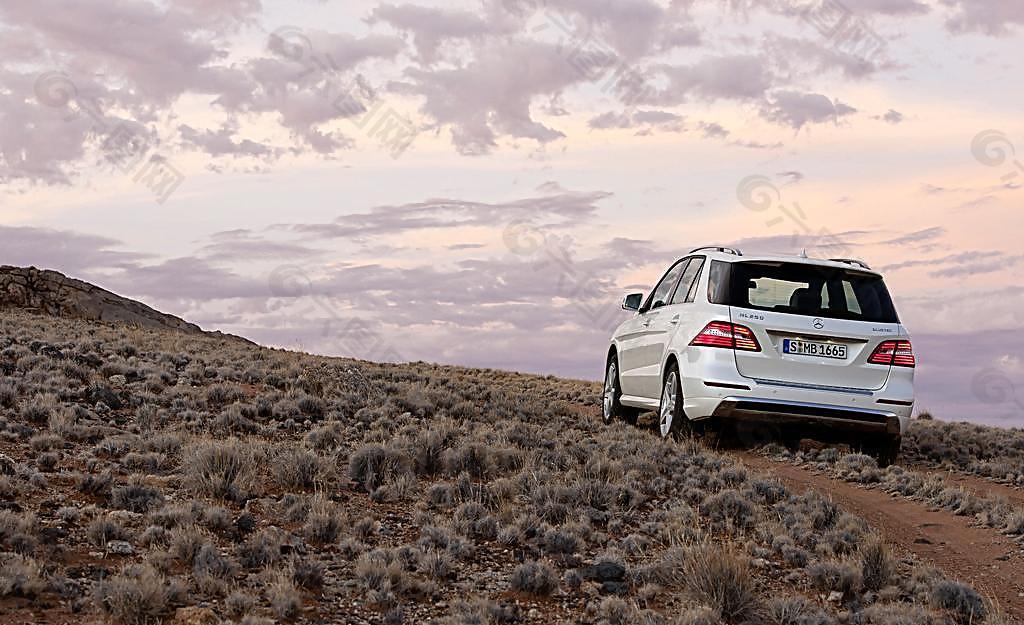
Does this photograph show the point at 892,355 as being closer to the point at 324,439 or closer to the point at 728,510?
the point at 728,510

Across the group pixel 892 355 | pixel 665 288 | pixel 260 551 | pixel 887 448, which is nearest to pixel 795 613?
pixel 260 551

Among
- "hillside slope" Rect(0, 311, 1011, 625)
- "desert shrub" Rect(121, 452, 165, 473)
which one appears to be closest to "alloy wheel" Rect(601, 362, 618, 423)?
"hillside slope" Rect(0, 311, 1011, 625)

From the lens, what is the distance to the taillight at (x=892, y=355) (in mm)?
10648

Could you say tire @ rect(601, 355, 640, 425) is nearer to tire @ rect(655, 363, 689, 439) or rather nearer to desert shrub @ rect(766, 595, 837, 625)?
tire @ rect(655, 363, 689, 439)

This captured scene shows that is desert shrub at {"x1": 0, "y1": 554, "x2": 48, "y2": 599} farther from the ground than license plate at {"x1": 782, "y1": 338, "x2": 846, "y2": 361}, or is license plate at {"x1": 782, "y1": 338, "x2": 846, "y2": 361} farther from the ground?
license plate at {"x1": 782, "y1": 338, "x2": 846, "y2": 361}

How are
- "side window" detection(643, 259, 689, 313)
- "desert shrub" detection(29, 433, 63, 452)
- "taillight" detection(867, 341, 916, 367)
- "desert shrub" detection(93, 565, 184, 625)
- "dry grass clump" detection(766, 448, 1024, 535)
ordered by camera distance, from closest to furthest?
1. "desert shrub" detection(93, 565, 184, 625)
2. "dry grass clump" detection(766, 448, 1024, 535)
3. "desert shrub" detection(29, 433, 63, 452)
4. "taillight" detection(867, 341, 916, 367)
5. "side window" detection(643, 259, 689, 313)

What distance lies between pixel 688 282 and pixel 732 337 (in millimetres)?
1651

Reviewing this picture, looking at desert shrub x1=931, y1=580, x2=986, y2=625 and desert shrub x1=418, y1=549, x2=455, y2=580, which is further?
desert shrub x1=418, y1=549, x2=455, y2=580

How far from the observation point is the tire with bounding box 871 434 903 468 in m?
10.9

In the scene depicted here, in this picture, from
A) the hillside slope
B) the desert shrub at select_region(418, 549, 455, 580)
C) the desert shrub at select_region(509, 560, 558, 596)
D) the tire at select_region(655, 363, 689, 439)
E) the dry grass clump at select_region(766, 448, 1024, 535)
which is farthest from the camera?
the tire at select_region(655, 363, 689, 439)

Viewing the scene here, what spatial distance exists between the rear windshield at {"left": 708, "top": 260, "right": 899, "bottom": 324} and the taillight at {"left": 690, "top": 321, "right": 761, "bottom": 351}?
33 cm

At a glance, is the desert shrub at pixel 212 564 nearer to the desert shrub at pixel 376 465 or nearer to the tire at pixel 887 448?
the desert shrub at pixel 376 465

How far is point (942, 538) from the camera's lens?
26.7 feet

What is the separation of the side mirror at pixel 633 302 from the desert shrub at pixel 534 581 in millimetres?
7346
